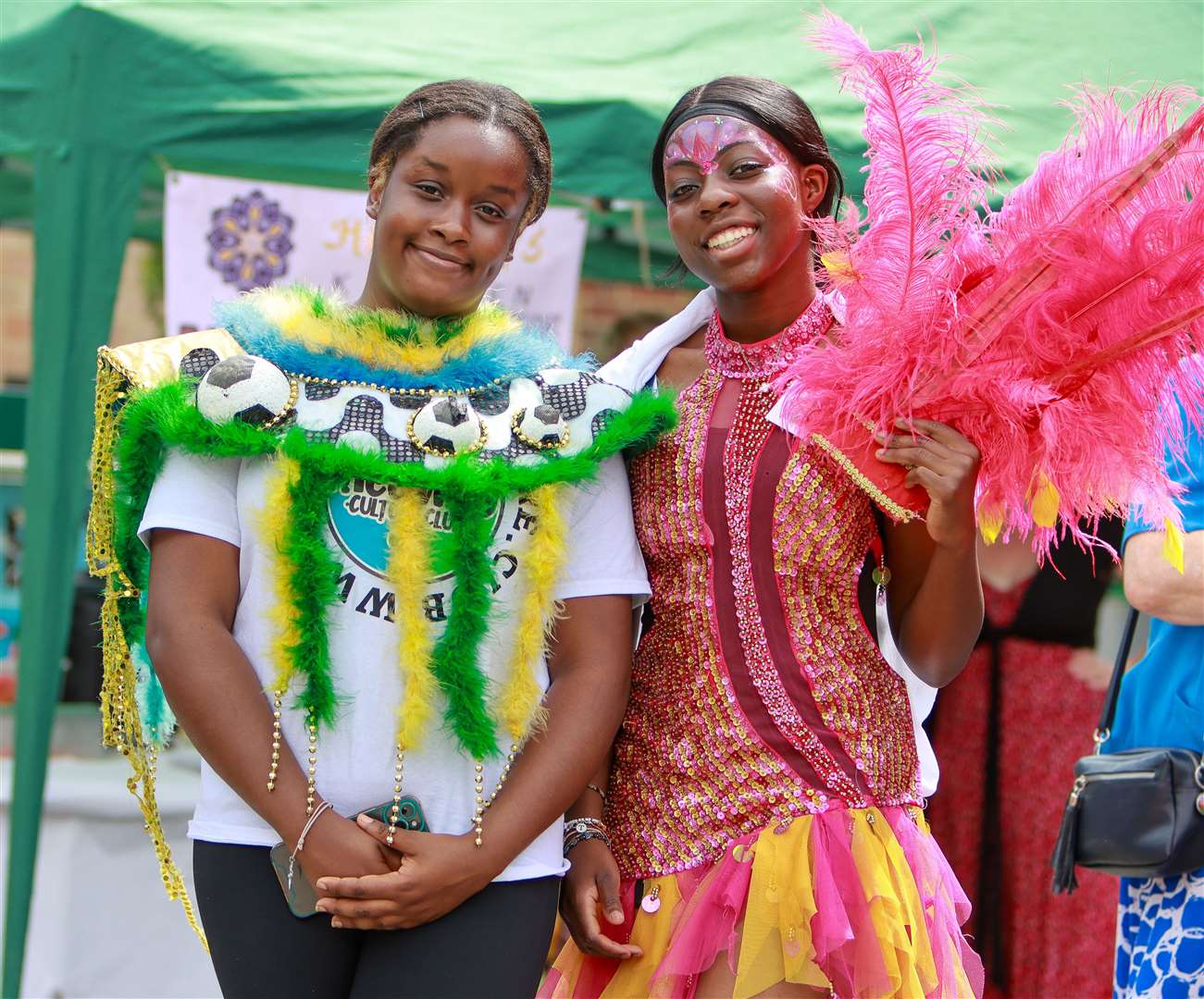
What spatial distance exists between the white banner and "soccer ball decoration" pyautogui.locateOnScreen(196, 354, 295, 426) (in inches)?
75.1

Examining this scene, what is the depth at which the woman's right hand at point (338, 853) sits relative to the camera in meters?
1.77

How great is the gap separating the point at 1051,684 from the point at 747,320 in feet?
7.21

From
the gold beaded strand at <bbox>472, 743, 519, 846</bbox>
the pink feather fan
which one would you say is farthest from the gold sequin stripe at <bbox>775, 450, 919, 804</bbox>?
the gold beaded strand at <bbox>472, 743, 519, 846</bbox>

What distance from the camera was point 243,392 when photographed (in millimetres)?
1869

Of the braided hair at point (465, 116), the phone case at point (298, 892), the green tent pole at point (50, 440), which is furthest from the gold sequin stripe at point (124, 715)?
the green tent pole at point (50, 440)

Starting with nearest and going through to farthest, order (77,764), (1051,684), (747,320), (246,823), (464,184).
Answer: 1. (246,823)
2. (464,184)
3. (747,320)
4. (1051,684)
5. (77,764)

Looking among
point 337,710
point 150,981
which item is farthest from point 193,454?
point 150,981

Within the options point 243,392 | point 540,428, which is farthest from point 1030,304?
point 243,392

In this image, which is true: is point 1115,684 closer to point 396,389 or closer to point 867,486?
point 867,486

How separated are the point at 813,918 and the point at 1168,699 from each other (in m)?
0.97

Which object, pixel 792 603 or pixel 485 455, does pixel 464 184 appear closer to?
pixel 485 455

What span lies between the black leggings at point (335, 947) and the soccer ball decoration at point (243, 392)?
57 cm

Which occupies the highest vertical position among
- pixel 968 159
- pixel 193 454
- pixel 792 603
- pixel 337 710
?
pixel 968 159

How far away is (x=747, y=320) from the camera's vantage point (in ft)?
7.33
